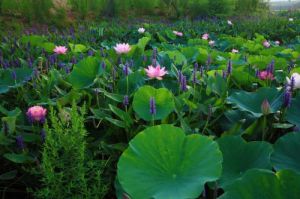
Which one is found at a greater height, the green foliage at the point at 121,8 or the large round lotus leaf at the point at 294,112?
the large round lotus leaf at the point at 294,112

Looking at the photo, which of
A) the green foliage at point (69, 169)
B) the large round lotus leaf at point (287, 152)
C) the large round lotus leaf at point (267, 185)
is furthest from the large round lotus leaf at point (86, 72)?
the large round lotus leaf at point (267, 185)

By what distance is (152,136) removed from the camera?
923 mm

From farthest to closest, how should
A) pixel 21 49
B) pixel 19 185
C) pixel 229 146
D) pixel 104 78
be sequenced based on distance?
pixel 21 49, pixel 104 78, pixel 19 185, pixel 229 146

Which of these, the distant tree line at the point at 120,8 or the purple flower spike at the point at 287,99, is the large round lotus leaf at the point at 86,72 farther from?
the distant tree line at the point at 120,8

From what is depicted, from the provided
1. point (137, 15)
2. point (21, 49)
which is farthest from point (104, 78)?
point (137, 15)

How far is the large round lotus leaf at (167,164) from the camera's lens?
0.85m

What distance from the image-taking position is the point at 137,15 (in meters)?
9.61

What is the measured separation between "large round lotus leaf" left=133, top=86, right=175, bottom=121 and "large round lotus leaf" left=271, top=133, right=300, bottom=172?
0.38 meters

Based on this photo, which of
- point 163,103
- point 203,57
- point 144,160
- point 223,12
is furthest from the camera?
point 223,12

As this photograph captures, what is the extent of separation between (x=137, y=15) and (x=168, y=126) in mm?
8970

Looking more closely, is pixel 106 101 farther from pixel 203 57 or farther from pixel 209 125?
pixel 203 57

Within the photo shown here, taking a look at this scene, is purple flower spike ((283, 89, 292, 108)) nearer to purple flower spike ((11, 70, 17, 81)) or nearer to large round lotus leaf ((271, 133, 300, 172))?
large round lotus leaf ((271, 133, 300, 172))

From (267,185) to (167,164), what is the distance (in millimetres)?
251

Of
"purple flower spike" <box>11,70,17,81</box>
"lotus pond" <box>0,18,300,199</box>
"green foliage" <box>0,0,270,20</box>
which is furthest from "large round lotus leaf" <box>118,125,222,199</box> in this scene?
"green foliage" <box>0,0,270,20</box>
